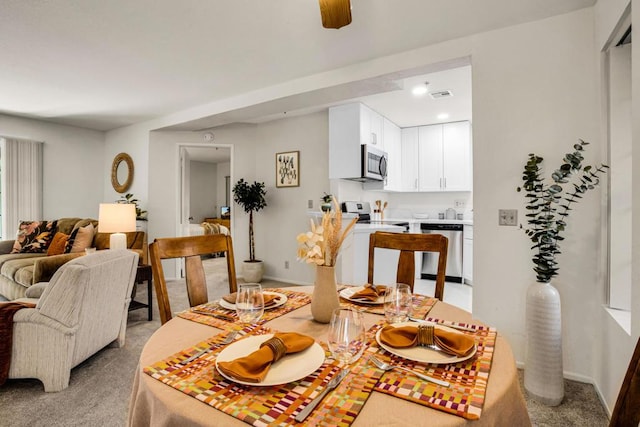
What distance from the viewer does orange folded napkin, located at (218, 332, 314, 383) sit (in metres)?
0.74

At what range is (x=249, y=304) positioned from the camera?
1063mm

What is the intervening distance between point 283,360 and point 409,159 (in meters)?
5.13

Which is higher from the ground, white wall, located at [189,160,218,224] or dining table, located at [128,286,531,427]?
white wall, located at [189,160,218,224]

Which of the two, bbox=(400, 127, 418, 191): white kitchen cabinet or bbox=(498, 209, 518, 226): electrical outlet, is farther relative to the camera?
bbox=(400, 127, 418, 191): white kitchen cabinet

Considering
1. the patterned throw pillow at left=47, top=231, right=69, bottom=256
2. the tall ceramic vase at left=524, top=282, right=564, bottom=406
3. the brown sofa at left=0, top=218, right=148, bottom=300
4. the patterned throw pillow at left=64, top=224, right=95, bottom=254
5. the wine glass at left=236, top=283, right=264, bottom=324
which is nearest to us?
the wine glass at left=236, top=283, right=264, bottom=324

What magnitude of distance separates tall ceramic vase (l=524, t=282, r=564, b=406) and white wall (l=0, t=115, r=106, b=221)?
6321mm

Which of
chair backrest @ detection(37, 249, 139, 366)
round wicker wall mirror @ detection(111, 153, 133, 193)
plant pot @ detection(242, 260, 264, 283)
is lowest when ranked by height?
plant pot @ detection(242, 260, 264, 283)

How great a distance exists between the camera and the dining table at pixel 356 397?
63 centimetres

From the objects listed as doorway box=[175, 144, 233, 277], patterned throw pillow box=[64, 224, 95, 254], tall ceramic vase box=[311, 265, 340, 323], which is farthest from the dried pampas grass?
doorway box=[175, 144, 233, 277]

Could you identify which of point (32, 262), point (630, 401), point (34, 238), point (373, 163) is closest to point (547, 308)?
point (630, 401)

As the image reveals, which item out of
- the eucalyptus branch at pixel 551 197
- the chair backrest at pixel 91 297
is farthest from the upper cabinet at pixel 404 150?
the chair backrest at pixel 91 297

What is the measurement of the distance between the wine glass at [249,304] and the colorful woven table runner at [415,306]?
391mm

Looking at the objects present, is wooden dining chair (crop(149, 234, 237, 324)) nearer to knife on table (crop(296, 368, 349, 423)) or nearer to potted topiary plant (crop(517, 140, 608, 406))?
knife on table (crop(296, 368, 349, 423))

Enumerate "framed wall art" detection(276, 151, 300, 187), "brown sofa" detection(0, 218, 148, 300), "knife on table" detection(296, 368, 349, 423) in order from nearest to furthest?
1. "knife on table" detection(296, 368, 349, 423)
2. "brown sofa" detection(0, 218, 148, 300)
3. "framed wall art" detection(276, 151, 300, 187)
